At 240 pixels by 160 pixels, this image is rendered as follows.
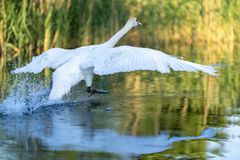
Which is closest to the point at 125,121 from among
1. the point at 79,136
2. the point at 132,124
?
the point at 132,124

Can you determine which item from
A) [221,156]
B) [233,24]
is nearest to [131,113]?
[221,156]

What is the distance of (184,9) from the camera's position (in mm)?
18656

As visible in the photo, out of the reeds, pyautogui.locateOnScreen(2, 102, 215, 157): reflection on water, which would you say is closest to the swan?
pyautogui.locateOnScreen(2, 102, 215, 157): reflection on water

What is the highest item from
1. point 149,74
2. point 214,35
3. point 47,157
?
point 214,35

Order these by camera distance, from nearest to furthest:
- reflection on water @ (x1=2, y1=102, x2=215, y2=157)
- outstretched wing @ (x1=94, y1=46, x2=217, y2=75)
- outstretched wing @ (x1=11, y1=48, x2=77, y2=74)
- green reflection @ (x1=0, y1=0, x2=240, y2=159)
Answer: reflection on water @ (x1=2, y1=102, x2=215, y2=157) → outstretched wing @ (x1=94, y1=46, x2=217, y2=75) → green reflection @ (x1=0, y1=0, x2=240, y2=159) → outstretched wing @ (x1=11, y1=48, x2=77, y2=74)

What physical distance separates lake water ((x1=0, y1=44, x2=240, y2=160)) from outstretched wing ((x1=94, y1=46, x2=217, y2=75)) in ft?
1.93

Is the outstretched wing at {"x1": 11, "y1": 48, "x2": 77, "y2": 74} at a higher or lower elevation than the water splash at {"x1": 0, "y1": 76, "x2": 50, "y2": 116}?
higher

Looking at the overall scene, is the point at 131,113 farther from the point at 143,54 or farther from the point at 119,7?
the point at 119,7

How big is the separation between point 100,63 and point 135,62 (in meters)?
0.51

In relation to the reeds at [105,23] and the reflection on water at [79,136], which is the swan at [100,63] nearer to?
the reflection on water at [79,136]

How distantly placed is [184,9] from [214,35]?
103 centimetres

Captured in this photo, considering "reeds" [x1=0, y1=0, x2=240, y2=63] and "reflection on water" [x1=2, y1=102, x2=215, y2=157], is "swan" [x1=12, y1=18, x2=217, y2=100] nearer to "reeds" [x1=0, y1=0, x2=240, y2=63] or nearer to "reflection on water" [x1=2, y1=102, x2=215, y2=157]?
"reflection on water" [x1=2, y1=102, x2=215, y2=157]

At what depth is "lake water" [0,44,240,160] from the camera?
681cm

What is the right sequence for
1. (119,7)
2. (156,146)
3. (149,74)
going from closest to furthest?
(156,146) → (149,74) → (119,7)
